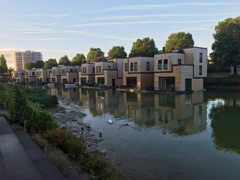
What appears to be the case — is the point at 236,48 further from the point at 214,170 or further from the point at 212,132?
the point at 214,170

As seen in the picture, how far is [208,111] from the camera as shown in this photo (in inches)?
829

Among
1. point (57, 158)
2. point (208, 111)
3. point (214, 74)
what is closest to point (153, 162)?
point (57, 158)

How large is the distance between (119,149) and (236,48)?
4934cm

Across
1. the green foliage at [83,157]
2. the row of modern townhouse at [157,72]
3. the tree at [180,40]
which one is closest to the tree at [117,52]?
the row of modern townhouse at [157,72]

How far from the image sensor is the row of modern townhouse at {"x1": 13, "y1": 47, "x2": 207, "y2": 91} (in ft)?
127

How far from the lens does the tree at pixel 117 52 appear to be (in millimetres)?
83375

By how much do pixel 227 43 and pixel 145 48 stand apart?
30.7 metres

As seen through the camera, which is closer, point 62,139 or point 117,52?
point 62,139

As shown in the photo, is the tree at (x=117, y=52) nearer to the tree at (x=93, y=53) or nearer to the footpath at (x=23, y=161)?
the tree at (x=93, y=53)

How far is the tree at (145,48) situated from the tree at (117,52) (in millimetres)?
9066

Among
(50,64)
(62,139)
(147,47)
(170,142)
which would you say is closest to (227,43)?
(147,47)

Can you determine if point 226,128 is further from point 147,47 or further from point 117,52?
point 117,52

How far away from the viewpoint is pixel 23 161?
7250mm

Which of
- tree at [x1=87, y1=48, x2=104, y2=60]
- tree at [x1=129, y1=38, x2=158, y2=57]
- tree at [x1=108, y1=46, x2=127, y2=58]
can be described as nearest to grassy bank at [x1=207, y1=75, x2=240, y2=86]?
tree at [x1=129, y1=38, x2=158, y2=57]
